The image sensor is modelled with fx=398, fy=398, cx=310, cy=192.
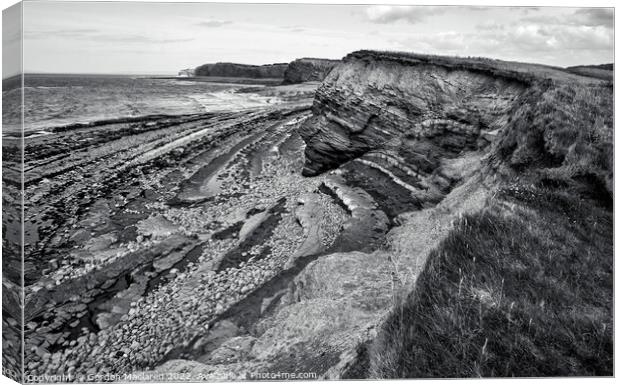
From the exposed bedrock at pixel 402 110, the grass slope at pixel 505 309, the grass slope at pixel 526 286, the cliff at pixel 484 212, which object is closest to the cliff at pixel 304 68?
the exposed bedrock at pixel 402 110

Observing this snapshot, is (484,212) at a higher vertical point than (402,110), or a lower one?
lower

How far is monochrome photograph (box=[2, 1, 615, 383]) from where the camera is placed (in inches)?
167

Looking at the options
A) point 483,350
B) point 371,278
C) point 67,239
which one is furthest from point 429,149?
point 67,239

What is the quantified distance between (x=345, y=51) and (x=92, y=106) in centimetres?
1019

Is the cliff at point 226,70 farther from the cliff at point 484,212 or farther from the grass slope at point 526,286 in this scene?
the grass slope at point 526,286

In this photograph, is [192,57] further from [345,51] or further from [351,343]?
[351,343]

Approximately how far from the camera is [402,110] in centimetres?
1232

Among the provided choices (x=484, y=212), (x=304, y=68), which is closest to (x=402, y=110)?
(x=304, y=68)

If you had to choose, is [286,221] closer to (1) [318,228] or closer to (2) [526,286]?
(1) [318,228]

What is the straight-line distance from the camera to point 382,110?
1284 cm

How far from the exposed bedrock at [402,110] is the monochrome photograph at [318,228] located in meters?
0.09

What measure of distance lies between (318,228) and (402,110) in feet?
15.9

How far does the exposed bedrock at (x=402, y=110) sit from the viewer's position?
33.7ft

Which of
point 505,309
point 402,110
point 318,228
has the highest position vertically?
point 402,110
